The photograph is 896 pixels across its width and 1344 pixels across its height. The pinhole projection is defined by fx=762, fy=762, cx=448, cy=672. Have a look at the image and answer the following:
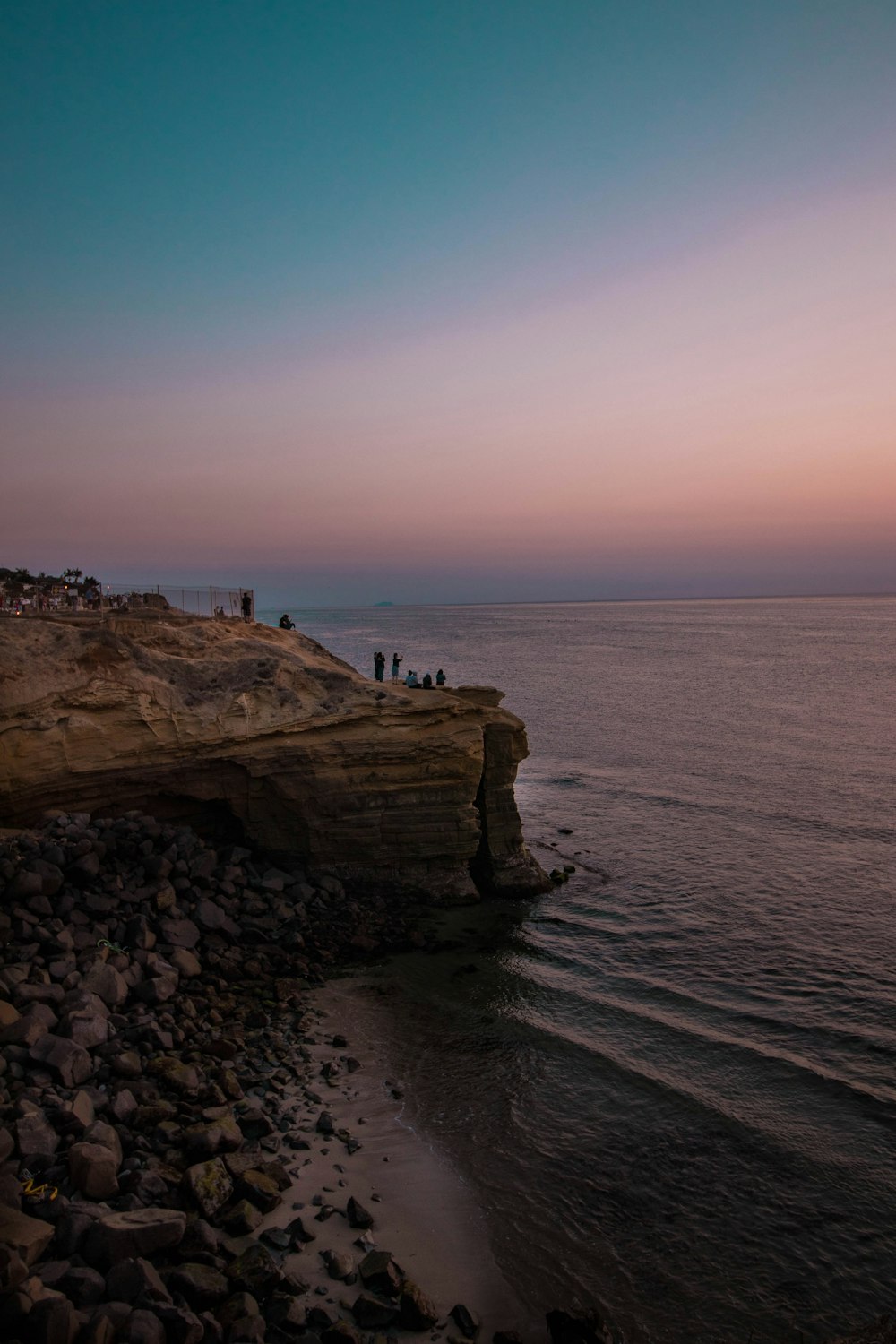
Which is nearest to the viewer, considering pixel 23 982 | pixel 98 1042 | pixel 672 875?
pixel 98 1042

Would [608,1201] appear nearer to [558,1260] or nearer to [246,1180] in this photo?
[558,1260]

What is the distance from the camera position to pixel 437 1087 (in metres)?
14.9

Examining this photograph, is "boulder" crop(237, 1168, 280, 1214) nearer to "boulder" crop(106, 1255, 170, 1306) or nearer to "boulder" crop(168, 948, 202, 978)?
"boulder" crop(106, 1255, 170, 1306)

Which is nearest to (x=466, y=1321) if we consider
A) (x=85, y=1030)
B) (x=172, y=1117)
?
(x=172, y=1117)

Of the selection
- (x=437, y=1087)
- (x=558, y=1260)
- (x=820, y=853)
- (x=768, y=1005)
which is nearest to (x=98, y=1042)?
(x=437, y=1087)

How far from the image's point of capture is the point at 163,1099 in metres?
12.5

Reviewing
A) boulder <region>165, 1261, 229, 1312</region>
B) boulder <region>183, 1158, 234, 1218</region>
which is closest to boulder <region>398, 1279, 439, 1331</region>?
boulder <region>165, 1261, 229, 1312</region>

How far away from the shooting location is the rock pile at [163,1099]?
865 centimetres

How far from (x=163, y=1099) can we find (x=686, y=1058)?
10529 mm

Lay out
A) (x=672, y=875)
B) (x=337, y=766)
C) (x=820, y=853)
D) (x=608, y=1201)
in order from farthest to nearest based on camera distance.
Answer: (x=820, y=853)
(x=672, y=875)
(x=337, y=766)
(x=608, y=1201)

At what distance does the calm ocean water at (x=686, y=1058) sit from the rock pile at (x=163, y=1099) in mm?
2532

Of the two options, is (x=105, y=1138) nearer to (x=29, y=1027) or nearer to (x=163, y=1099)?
(x=163, y=1099)

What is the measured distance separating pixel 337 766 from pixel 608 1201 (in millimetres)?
13550

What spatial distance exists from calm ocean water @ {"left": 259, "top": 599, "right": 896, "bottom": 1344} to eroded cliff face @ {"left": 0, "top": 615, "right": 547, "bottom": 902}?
312cm
